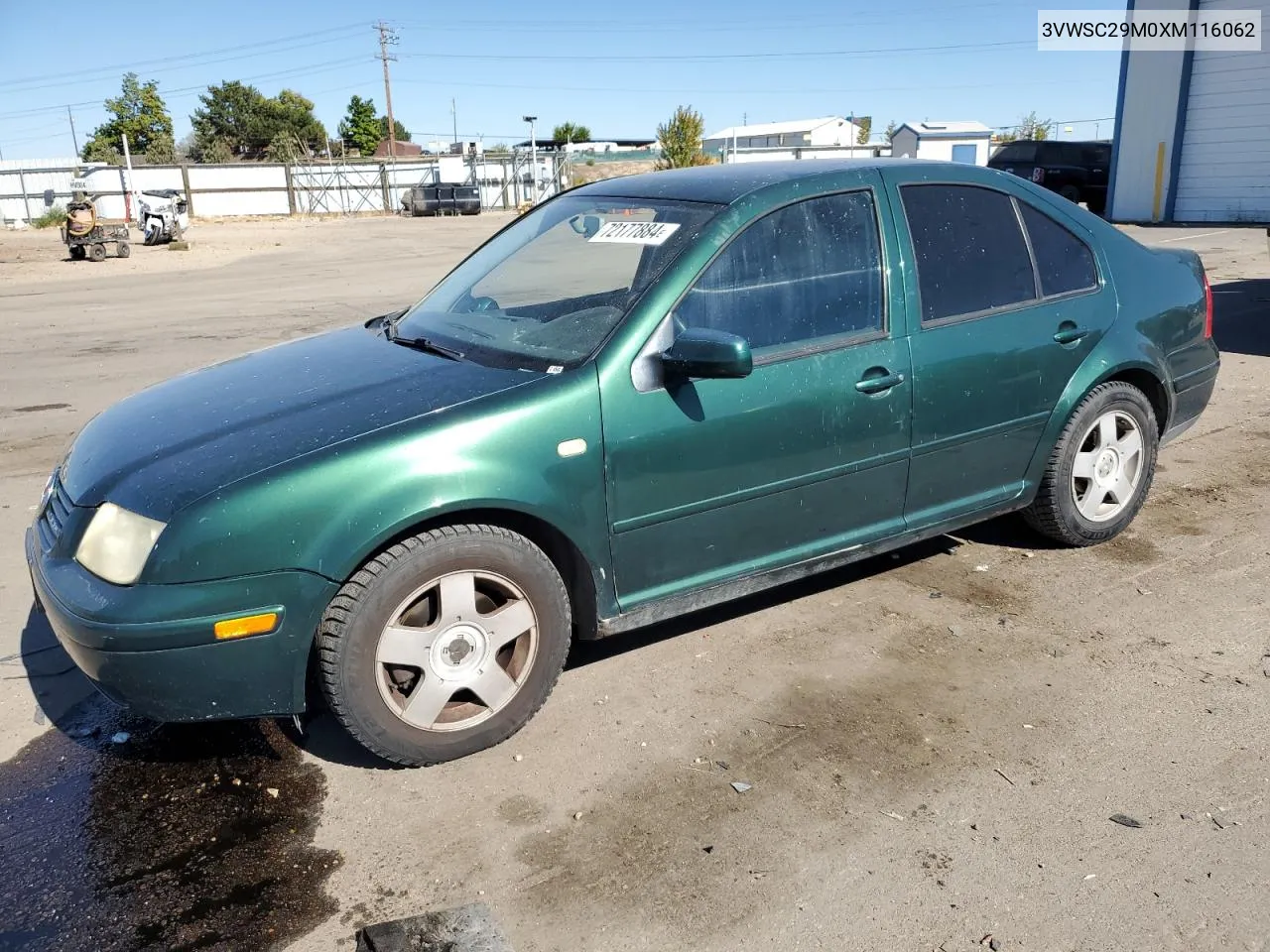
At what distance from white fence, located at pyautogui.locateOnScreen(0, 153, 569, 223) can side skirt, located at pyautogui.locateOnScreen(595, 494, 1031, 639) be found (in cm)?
4250

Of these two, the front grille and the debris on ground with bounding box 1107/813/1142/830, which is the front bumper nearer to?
the front grille

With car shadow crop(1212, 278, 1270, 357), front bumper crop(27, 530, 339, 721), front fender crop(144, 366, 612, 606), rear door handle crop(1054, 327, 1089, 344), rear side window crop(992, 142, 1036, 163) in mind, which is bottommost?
car shadow crop(1212, 278, 1270, 357)

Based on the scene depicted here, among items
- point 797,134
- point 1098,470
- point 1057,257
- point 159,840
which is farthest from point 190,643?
point 797,134

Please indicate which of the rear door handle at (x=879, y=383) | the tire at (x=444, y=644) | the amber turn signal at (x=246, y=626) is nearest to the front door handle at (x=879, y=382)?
the rear door handle at (x=879, y=383)

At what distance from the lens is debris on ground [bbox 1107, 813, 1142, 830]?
2764 mm

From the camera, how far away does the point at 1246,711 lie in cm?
331

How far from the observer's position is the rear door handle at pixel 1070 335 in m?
4.14

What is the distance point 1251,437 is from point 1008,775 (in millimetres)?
4610

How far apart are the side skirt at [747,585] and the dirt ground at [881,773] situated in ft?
1.03

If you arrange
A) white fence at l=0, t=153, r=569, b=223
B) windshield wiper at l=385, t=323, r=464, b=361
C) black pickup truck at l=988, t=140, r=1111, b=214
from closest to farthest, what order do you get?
windshield wiper at l=385, t=323, r=464, b=361 < black pickup truck at l=988, t=140, r=1111, b=214 < white fence at l=0, t=153, r=569, b=223

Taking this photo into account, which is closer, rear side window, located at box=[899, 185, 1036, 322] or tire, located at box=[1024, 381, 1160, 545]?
rear side window, located at box=[899, 185, 1036, 322]

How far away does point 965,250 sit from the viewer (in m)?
3.96

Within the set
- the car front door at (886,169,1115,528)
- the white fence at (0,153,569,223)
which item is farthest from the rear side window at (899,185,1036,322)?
the white fence at (0,153,569,223)

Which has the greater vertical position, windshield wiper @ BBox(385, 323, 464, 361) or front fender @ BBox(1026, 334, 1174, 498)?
windshield wiper @ BBox(385, 323, 464, 361)
